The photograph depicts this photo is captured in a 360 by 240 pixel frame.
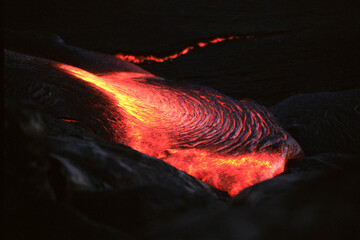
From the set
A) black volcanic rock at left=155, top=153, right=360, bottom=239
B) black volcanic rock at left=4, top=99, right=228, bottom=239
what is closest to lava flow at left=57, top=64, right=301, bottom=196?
black volcanic rock at left=4, top=99, right=228, bottom=239

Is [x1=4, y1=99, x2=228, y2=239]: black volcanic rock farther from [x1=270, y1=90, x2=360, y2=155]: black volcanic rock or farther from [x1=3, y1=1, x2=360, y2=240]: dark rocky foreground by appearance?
[x1=270, y1=90, x2=360, y2=155]: black volcanic rock

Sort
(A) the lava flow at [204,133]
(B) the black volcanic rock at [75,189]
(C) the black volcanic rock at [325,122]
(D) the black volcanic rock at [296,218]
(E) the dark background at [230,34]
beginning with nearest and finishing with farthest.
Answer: (D) the black volcanic rock at [296,218] → (B) the black volcanic rock at [75,189] → (A) the lava flow at [204,133] → (C) the black volcanic rock at [325,122] → (E) the dark background at [230,34]

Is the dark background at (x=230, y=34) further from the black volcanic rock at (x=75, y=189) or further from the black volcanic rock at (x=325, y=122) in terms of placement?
the black volcanic rock at (x=75, y=189)

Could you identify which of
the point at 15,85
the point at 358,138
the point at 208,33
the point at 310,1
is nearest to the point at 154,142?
the point at 15,85

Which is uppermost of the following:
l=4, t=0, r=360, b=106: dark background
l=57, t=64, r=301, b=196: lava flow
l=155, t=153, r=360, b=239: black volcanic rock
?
l=4, t=0, r=360, b=106: dark background

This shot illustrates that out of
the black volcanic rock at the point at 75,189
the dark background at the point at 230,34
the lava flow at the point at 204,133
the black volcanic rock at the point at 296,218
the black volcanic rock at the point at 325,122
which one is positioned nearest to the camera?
the black volcanic rock at the point at 296,218

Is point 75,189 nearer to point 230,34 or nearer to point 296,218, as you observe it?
point 296,218

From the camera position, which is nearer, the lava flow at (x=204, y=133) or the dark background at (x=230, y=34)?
the lava flow at (x=204, y=133)

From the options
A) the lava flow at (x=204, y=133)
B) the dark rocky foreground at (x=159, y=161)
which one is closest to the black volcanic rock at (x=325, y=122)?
the dark rocky foreground at (x=159, y=161)
